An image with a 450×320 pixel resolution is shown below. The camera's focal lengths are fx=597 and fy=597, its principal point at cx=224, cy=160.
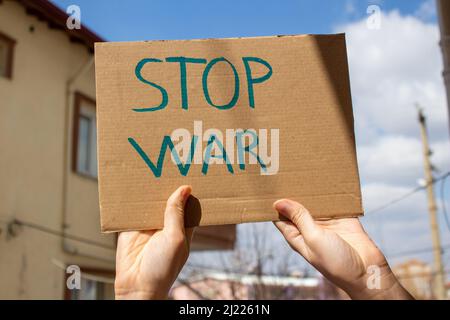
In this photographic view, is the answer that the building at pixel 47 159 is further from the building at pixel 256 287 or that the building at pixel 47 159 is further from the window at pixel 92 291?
the building at pixel 256 287

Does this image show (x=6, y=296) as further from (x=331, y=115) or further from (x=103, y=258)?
(x=331, y=115)

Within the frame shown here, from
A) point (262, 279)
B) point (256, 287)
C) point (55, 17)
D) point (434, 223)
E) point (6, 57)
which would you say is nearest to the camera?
point (6, 57)

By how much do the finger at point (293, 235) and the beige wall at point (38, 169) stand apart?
686 centimetres

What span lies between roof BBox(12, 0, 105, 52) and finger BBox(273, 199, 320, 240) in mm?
7941

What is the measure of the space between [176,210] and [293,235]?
407 millimetres

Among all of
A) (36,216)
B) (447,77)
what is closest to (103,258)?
(36,216)

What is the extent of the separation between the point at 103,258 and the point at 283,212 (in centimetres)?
859

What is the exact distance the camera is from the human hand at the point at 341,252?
1.88 metres

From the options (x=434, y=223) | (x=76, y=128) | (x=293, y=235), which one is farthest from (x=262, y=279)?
(x=434, y=223)

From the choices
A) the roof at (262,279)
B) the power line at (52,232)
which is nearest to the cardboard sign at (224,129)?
the power line at (52,232)

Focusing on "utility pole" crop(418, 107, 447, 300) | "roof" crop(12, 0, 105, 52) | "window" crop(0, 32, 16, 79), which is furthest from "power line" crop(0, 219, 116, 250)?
"utility pole" crop(418, 107, 447, 300)

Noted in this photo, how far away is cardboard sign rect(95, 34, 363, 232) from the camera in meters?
1.97

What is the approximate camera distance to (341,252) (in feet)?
6.17

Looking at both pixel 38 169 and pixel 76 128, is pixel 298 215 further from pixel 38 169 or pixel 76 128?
pixel 76 128
